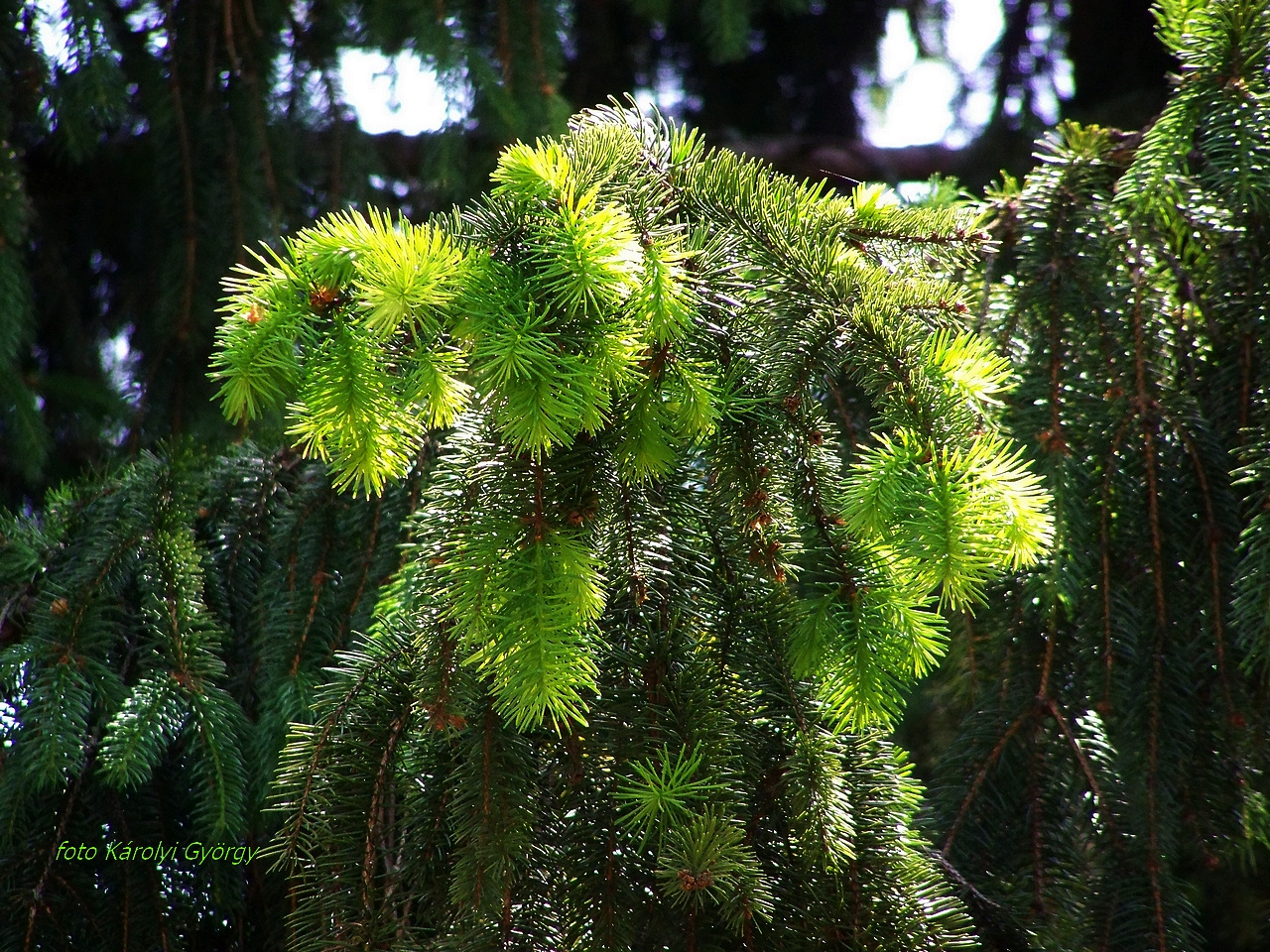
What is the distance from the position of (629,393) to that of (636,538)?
0.13 meters

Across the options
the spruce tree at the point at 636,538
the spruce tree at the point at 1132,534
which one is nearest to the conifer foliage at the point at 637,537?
the spruce tree at the point at 636,538

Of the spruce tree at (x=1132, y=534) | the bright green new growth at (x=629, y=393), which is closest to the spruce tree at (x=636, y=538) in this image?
the bright green new growth at (x=629, y=393)

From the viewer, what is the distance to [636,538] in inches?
29.8

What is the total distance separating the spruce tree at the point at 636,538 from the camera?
611 mm

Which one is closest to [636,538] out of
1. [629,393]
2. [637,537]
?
[637,537]

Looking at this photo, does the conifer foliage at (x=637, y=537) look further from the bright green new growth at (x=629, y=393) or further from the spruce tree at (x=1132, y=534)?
the spruce tree at (x=1132, y=534)

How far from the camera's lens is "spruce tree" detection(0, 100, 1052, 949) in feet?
2.00

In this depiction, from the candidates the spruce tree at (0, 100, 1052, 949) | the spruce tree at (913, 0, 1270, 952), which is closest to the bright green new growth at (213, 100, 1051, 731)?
the spruce tree at (0, 100, 1052, 949)

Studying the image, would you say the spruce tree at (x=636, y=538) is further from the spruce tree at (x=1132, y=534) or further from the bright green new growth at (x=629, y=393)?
the spruce tree at (x=1132, y=534)

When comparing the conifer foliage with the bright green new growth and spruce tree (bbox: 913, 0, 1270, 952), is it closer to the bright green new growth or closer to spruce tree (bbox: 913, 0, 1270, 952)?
the bright green new growth

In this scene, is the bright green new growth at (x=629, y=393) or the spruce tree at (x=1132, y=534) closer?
the bright green new growth at (x=629, y=393)

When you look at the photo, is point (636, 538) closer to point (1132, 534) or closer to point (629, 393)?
point (629, 393)

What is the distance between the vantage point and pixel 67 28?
1.75 m

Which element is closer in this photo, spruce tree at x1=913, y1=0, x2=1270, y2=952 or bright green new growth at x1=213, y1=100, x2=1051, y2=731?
bright green new growth at x1=213, y1=100, x2=1051, y2=731
